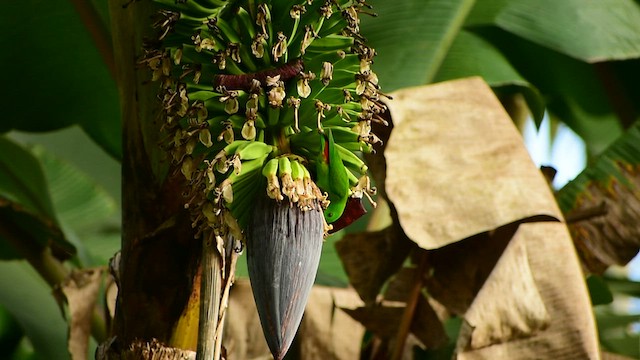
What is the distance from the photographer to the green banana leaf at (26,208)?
1309 mm

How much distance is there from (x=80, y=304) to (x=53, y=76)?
50cm

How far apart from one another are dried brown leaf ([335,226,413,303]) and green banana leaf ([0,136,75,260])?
53 centimetres

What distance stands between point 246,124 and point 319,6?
0.12 meters

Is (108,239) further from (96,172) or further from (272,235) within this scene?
(272,235)

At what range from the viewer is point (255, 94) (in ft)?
2.05

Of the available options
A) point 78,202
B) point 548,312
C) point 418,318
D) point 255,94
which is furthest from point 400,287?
point 78,202

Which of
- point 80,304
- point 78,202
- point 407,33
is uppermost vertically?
point 407,33

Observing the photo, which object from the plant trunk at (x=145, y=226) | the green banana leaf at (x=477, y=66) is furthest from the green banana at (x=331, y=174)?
the green banana leaf at (x=477, y=66)

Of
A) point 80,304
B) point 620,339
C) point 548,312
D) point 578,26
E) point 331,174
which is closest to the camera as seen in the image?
point 331,174

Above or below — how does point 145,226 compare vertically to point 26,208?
above

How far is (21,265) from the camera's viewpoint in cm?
175

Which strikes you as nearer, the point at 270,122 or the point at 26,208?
the point at 270,122

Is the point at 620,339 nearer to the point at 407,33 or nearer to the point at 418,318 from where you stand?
the point at 418,318

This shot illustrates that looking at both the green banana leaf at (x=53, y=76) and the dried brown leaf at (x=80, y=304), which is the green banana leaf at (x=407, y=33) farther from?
the dried brown leaf at (x=80, y=304)
